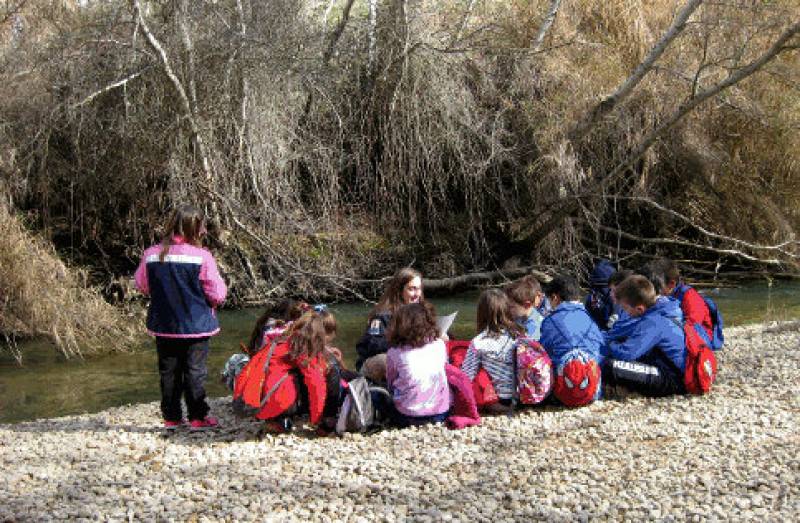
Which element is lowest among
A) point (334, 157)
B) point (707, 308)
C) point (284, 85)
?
point (707, 308)

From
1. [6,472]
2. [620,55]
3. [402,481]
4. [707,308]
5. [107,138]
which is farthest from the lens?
[620,55]

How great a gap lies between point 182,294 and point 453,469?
205 centimetres

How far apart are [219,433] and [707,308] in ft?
14.0

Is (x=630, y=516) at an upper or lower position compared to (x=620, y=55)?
lower

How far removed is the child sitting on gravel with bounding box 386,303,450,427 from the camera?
5.42 metres

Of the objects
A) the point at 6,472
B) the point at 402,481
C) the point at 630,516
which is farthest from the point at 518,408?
the point at 6,472

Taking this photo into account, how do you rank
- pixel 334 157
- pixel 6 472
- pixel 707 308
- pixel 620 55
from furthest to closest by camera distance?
pixel 620 55, pixel 334 157, pixel 707 308, pixel 6 472

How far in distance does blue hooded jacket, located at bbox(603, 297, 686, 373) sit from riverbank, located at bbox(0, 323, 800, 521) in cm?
31

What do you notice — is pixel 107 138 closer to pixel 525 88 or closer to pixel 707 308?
pixel 525 88

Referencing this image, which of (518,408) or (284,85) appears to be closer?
(518,408)

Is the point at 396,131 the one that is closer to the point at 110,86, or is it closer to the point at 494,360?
the point at 110,86

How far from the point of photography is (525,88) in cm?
1330

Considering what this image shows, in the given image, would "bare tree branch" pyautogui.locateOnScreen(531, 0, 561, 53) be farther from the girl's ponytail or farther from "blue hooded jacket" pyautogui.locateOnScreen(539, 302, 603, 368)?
the girl's ponytail

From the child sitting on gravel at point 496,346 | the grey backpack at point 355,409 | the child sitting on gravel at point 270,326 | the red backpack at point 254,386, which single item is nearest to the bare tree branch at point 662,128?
the child sitting on gravel at point 496,346
